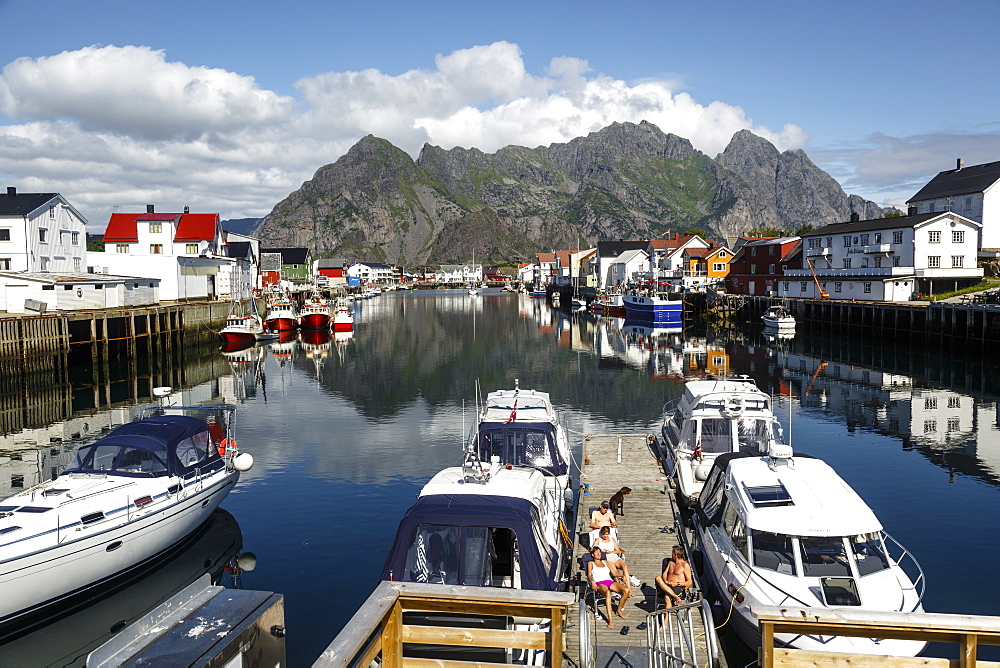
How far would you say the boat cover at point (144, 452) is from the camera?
19.2 meters

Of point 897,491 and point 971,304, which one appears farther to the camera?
point 971,304

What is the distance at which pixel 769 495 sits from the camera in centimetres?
1488

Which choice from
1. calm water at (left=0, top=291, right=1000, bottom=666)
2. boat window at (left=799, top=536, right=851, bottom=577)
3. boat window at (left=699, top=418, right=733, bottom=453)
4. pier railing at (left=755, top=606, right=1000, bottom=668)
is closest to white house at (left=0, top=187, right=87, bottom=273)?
calm water at (left=0, top=291, right=1000, bottom=666)

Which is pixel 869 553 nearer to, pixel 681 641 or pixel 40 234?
pixel 681 641

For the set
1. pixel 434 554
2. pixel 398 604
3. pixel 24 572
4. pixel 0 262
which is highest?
pixel 0 262

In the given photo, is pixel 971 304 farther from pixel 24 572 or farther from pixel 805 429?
pixel 24 572

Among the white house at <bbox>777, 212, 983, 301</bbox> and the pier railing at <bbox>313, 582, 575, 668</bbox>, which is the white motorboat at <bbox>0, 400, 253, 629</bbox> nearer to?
the pier railing at <bbox>313, 582, 575, 668</bbox>

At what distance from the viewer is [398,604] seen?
6855mm

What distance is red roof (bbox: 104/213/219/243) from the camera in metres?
91.4

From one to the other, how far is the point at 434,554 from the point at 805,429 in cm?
2812

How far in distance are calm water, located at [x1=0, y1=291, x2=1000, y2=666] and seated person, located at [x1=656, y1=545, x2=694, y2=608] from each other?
1.49 m

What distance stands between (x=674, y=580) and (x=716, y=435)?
10935mm

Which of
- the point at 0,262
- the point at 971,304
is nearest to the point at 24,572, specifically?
the point at 0,262

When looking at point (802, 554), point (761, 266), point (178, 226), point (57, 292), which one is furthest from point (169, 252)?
point (802, 554)
